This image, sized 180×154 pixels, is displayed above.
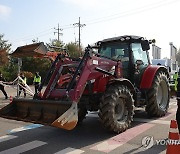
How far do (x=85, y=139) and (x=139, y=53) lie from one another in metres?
3.76

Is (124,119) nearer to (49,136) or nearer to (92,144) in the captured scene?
(92,144)

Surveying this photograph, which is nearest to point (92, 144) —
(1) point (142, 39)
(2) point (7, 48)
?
(1) point (142, 39)

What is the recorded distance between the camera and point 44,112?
22.9 ft

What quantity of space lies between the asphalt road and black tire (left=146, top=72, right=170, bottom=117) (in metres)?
0.43

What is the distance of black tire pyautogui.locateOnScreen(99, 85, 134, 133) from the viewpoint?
6.88 metres

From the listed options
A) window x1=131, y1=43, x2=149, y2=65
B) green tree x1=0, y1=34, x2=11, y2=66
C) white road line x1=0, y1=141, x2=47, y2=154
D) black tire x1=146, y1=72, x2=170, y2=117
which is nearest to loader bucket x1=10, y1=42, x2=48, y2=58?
white road line x1=0, y1=141, x2=47, y2=154

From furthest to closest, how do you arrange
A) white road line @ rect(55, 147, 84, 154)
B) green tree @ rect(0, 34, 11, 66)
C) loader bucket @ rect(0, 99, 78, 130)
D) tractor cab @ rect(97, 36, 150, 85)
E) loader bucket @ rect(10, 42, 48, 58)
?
1. green tree @ rect(0, 34, 11, 66)
2. tractor cab @ rect(97, 36, 150, 85)
3. loader bucket @ rect(10, 42, 48, 58)
4. loader bucket @ rect(0, 99, 78, 130)
5. white road line @ rect(55, 147, 84, 154)

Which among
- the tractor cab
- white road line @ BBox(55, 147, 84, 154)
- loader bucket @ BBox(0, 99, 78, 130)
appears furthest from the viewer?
the tractor cab

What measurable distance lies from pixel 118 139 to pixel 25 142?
219cm

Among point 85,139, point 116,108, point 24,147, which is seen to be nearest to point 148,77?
point 116,108

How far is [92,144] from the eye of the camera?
21.1ft

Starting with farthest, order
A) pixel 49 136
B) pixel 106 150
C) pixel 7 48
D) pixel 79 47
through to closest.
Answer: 1. pixel 79 47
2. pixel 7 48
3. pixel 49 136
4. pixel 106 150

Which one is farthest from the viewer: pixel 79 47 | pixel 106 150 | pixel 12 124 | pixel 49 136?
pixel 79 47

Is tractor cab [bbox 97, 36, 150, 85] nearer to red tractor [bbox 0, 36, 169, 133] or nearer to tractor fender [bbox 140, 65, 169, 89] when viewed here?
red tractor [bbox 0, 36, 169, 133]
